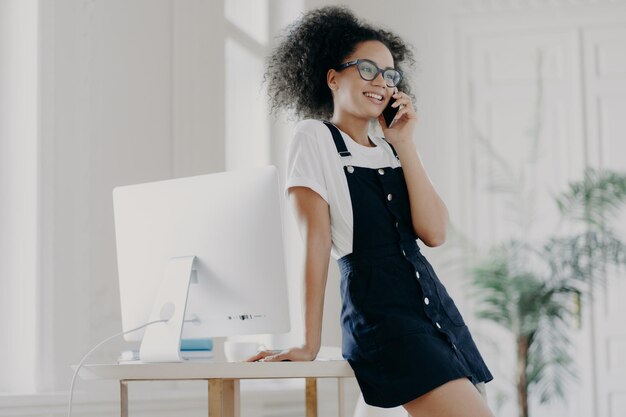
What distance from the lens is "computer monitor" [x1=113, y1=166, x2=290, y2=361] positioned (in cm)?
190

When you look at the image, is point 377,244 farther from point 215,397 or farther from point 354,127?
point 215,397

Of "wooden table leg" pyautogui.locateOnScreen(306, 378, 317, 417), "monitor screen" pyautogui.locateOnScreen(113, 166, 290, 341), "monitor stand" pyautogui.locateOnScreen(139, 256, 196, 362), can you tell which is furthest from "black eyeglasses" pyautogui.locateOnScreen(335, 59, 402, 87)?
"wooden table leg" pyautogui.locateOnScreen(306, 378, 317, 417)

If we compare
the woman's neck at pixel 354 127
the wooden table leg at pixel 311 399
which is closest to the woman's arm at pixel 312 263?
the woman's neck at pixel 354 127

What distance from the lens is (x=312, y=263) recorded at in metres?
1.84

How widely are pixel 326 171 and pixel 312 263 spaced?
0.20 meters

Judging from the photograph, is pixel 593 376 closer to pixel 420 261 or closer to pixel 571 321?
pixel 571 321

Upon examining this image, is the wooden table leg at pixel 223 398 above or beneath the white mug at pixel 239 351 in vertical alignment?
beneath

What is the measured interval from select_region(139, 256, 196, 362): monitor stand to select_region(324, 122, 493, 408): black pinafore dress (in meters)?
0.35

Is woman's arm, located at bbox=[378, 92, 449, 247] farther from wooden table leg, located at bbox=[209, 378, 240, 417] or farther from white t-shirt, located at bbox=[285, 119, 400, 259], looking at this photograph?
wooden table leg, located at bbox=[209, 378, 240, 417]

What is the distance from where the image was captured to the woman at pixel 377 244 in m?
1.75

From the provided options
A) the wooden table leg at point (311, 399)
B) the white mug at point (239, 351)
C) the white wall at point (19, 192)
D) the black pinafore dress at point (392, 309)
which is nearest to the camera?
the black pinafore dress at point (392, 309)

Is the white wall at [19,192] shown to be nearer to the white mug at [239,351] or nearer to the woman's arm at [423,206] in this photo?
the white mug at [239,351]

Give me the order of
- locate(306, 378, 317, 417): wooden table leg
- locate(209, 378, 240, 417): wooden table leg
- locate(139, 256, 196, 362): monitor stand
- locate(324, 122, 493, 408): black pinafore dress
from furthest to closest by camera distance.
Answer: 1. locate(306, 378, 317, 417): wooden table leg
2. locate(139, 256, 196, 362): monitor stand
3. locate(209, 378, 240, 417): wooden table leg
4. locate(324, 122, 493, 408): black pinafore dress

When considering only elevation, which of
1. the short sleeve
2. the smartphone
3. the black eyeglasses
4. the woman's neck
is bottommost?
the short sleeve
